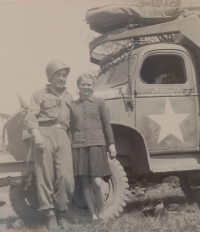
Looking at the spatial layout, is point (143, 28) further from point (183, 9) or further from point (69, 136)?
point (69, 136)

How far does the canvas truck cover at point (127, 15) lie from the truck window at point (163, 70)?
1.36 ft

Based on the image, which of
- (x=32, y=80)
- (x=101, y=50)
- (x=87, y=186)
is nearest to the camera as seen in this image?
(x=87, y=186)

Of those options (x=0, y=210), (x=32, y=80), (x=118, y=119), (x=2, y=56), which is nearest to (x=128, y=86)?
(x=118, y=119)

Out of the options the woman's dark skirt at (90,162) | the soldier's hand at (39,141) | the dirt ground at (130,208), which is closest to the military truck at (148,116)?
the dirt ground at (130,208)

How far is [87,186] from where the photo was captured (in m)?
2.99

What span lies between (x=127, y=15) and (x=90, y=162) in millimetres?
1529

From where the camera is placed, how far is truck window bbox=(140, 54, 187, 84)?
138 inches

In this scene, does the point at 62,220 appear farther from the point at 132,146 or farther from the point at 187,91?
the point at 187,91

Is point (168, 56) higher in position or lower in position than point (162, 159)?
higher

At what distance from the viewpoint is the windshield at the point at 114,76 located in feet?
11.6

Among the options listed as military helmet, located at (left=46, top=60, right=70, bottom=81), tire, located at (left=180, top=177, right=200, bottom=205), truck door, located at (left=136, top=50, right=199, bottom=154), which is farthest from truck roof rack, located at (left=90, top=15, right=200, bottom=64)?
tire, located at (left=180, top=177, right=200, bottom=205)

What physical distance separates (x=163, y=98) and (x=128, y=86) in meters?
Result: 0.34

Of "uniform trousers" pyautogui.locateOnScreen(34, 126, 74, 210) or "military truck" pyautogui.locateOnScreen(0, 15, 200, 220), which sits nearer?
"uniform trousers" pyautogui.locateOnScreen(34, 126, 74, 210)

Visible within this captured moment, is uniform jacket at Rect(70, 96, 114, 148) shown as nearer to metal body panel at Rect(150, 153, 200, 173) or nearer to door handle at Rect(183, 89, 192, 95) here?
metal body panel at Rect(150, 153, 200, 173)
